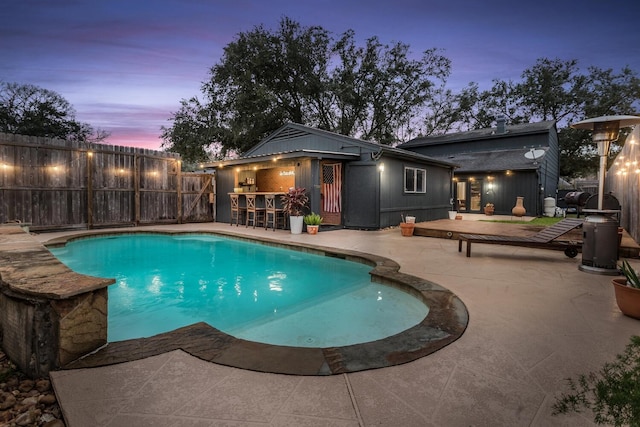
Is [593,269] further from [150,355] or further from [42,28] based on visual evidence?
[42,28]

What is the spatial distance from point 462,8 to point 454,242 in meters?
8.46

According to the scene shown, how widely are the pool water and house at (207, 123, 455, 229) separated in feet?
12.0

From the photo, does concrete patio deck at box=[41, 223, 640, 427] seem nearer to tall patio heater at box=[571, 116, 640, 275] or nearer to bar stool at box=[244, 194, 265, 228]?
tall patio heater at box=[571, 116, 640, 275]

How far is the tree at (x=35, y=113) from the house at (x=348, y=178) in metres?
16.2

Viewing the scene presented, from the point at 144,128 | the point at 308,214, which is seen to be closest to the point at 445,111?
the point at 308,214

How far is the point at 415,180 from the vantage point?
11922 millimetres

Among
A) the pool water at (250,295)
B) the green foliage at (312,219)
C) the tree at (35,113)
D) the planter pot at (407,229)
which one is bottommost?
the pool water at (250,295)

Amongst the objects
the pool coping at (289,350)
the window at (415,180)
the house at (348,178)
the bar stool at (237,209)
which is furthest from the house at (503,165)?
the pool coping at (289,350)

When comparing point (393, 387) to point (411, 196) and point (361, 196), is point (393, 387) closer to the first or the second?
point (361, 196)

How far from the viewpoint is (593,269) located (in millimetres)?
4781

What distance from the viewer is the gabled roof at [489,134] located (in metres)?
18.0

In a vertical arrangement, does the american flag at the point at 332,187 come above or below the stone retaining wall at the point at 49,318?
above

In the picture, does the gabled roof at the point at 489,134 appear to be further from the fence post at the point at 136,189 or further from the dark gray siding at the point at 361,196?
the fence post at the point at 136,189

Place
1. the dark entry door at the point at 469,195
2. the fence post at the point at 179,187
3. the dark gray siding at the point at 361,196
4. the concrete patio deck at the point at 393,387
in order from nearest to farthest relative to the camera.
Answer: the concrete patio deck at the point at 393,387 → the dark gray siding at the point at 361,196 → the fence post at the point at 179,187 → the dark entry door at the point at 469,195
